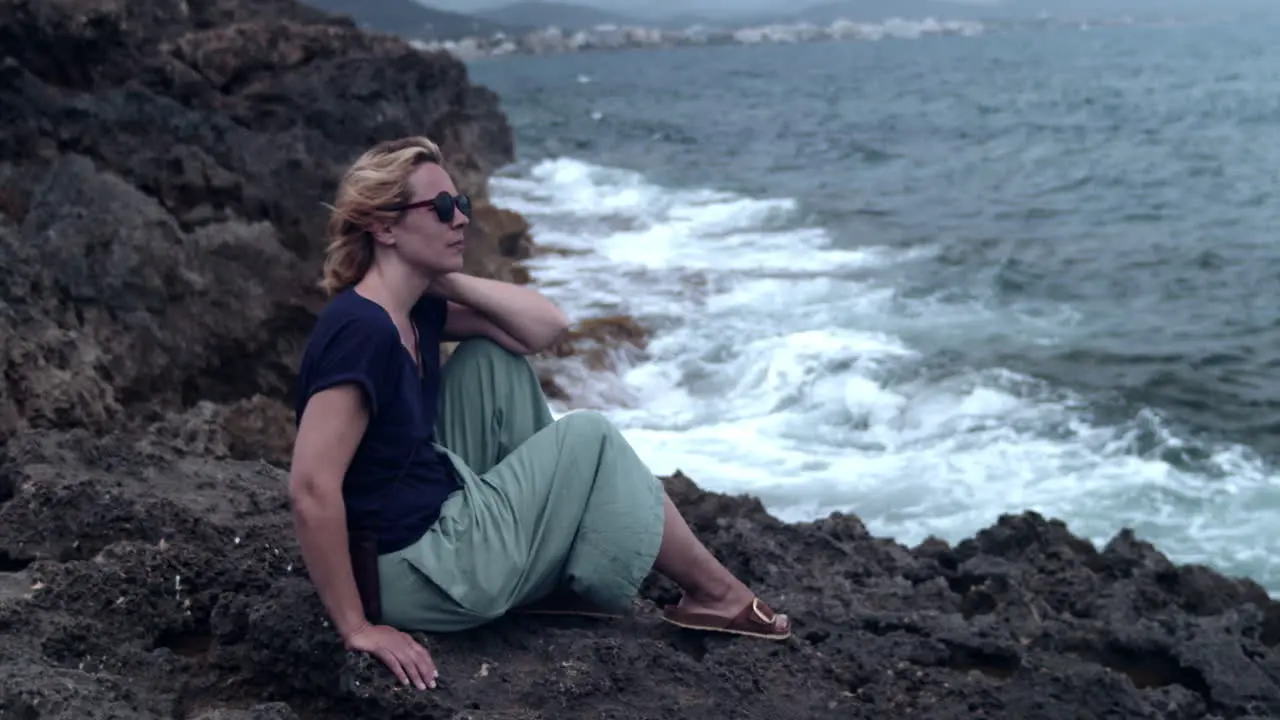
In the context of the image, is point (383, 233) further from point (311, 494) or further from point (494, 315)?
point (311, 494)

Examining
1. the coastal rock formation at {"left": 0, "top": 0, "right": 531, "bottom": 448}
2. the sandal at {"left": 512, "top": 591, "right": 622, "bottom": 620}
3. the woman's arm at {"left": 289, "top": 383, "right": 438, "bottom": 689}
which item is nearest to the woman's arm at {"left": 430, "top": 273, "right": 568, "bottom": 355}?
the woman's arm at {"left": 289, "top": 383, "right": 438, "bottom": 689}

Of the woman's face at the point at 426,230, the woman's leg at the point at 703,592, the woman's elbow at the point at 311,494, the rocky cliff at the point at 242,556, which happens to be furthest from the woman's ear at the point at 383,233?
the woman's leg at the point at 703,592

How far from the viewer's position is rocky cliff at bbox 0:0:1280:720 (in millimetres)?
3135

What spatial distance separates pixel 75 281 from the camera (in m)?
5.77

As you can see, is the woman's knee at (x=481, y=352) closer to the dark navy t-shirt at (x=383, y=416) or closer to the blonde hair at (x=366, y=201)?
the dark navy t-shirt at (x=383, y=416)

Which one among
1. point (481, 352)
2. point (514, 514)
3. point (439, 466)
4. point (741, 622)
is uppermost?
point (481, 352)

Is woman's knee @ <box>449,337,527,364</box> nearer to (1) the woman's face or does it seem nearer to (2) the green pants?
(2) the green pants

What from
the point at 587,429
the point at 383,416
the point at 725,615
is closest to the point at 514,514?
the point at 587,429

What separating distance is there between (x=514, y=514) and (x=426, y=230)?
2.40 feet

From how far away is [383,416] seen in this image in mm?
3143

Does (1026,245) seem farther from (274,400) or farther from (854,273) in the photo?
(274,400)

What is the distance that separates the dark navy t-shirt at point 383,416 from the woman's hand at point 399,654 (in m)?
0.23

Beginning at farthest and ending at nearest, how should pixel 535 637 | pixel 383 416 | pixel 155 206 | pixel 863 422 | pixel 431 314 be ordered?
pixel 863 422 < pixel 155 206 < pixel 431 314 < pixel 535 637 < pixel 383 416

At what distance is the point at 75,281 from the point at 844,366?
7351mm
